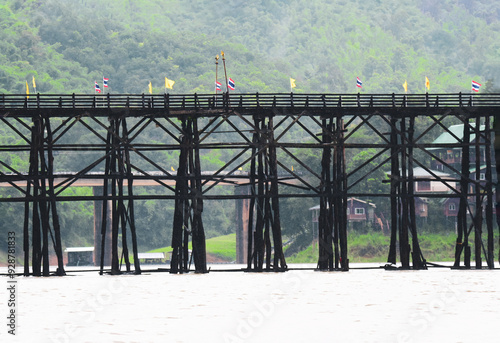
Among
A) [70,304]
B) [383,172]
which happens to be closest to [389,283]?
[70,304]

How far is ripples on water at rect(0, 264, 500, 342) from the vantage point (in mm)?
31188

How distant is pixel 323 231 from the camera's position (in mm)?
61156

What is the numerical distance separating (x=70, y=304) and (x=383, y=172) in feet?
267

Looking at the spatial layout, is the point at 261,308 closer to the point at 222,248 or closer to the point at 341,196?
the point at 341,196

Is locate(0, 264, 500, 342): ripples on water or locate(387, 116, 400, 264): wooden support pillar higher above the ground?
locate(387, 116, 400, 264): wooden support pillar

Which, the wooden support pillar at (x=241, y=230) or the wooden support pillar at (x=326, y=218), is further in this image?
the wooden support pillar at (x=241, y=230)

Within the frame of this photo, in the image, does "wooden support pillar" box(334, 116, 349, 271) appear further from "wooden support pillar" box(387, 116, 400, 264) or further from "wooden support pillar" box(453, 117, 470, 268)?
"wooden support pillar" box(453, 117, 470, 268)

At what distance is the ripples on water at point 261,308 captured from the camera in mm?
31188

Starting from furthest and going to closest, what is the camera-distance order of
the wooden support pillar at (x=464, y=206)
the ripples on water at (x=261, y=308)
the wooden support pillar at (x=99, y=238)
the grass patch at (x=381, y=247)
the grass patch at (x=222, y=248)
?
the grass patch at (x=222, y=248)
the wooden support pillar at (x=99, y=238)
the grass patch at (x=381, y=247)
the wooden support pillar at (x=464, y=206)
the ripples on water at (x=261, y=308)

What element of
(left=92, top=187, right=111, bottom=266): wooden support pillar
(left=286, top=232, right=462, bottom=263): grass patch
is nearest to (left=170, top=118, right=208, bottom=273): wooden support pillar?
(left=286, top=232, right=462, bottom=263): grass patch

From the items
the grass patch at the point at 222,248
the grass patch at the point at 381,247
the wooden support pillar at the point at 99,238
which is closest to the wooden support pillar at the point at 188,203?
the grass patch at the point at 381,247

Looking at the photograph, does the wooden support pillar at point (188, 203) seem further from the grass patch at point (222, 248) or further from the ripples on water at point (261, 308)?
the grass patch at point (222, 248)

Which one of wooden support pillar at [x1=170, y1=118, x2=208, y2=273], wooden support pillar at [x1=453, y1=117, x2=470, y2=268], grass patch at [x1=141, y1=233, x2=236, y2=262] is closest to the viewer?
wooden support pillar at [x1=170, y1=118, x2=208, y2=273]

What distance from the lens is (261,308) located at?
3881 cm
